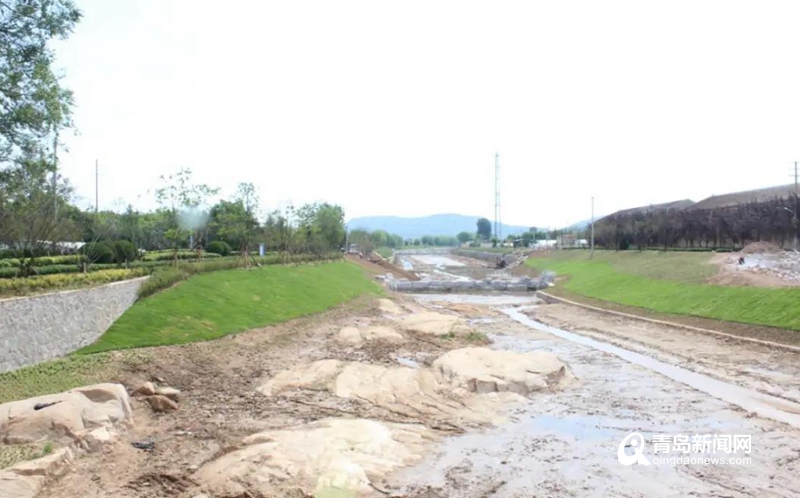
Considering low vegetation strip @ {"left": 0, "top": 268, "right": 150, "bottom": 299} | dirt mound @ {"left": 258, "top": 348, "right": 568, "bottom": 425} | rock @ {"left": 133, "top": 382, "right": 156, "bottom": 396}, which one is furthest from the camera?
low vegetation strip @ {"left": 0, "top": 268, "right": 150, "bottom": 299}

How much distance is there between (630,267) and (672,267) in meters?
7.63

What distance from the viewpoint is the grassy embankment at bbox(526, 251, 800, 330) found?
2303 cm

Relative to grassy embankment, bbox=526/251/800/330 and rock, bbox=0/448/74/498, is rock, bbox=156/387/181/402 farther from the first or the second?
grassy embankment, bbox=526/251/800/330

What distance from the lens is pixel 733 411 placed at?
43.3ft

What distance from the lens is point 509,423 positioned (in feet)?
40.5

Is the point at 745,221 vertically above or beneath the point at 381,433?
above

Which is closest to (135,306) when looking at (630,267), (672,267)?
(672,267)

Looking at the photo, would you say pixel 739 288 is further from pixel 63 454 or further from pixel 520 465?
pixel 63 454

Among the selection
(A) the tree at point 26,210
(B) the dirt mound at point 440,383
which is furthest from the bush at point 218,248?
(B) the dirt mound at point 440,383

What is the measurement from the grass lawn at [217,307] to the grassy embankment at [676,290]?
17230 mm

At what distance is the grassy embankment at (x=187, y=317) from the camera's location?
1277 cm

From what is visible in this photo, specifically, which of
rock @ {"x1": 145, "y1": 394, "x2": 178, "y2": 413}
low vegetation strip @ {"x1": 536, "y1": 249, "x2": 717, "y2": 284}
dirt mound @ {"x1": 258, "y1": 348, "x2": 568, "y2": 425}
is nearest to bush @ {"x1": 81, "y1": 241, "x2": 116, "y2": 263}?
dirt mound @ {"x1": 258, "y1": 348, "x2": 568, "y2": 425}

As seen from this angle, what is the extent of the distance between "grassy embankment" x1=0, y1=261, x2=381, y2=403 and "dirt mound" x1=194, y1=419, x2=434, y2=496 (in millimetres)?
5280

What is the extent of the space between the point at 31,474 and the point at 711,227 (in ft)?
174
